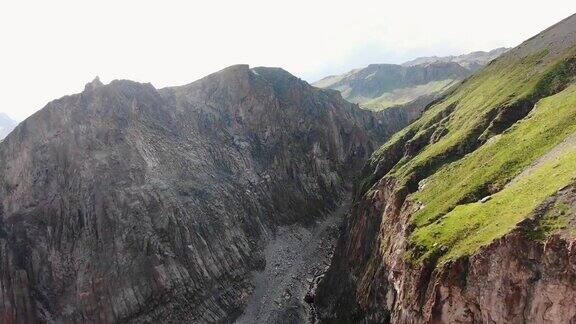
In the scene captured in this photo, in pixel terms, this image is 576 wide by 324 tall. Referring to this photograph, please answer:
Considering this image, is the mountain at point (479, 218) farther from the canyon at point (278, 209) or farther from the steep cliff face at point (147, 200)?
the steep cliff face at point (147, 200)

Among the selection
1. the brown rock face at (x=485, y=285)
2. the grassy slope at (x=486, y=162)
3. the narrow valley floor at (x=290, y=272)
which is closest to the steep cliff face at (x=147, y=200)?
the narrow valley floor at (x=290, y=272)

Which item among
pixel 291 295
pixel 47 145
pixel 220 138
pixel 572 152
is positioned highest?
pixel 47 145

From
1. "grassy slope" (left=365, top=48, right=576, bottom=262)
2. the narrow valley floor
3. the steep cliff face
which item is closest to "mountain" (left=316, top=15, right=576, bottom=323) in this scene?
"grassy slope" (left=365, top=48, right=576, bottom=262)

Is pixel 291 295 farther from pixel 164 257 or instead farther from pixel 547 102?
pixel 547 102

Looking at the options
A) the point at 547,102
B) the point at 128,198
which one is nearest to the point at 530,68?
the point at 547,102

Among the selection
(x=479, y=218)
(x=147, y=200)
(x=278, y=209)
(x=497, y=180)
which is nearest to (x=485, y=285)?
(x=479, y=218)

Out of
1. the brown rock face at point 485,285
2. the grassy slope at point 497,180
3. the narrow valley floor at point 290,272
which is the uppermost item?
the grassy slope at point 497,180
